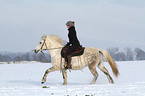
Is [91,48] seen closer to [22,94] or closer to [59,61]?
[59,61]

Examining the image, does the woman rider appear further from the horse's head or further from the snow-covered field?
the horse's head

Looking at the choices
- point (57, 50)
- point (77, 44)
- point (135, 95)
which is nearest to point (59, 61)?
point (57, 50)

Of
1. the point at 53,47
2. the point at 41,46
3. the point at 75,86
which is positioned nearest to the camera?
the point at 75,86

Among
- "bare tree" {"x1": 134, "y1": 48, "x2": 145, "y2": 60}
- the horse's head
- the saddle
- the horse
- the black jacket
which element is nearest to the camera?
the black jacket

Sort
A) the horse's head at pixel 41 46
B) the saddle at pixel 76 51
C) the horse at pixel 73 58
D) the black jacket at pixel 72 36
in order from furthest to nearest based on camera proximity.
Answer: the horse's head at pixel 41 46 → the horse at pixel 73 58 → the saddle at pixel 76 51 → the black jacket at pixel 72 36

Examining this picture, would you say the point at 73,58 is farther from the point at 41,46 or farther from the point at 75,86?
the point at 41,46

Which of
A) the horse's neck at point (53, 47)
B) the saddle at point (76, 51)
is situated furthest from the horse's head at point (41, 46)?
the saddle at point (76, 51)

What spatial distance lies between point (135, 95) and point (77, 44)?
3643 mm

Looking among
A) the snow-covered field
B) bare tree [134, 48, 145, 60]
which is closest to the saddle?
the snow-covered field

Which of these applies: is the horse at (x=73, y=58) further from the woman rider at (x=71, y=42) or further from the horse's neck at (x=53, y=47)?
the woman rider at (x=71, y=42)

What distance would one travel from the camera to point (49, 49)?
31.2 feet

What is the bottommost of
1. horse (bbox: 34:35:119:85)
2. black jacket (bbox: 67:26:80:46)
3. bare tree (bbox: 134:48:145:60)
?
bare tree (bbox: 134:48:145:60)

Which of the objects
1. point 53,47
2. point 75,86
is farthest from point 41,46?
point 75,86

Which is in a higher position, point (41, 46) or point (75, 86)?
point (41, 46)
